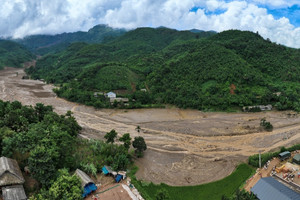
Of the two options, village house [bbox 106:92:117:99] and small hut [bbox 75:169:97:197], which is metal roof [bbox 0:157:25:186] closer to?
small hut [bbox 75:169:97:197]

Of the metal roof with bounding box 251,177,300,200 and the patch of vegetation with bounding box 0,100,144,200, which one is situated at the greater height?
the patch of vegetation with bounding box 0,100,144,200

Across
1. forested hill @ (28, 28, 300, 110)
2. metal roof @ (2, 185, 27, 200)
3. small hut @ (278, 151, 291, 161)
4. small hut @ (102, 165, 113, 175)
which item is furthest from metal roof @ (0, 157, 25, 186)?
forested hill @ (28, 28, 300, 110)

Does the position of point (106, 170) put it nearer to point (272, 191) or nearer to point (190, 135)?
point (272, 191)

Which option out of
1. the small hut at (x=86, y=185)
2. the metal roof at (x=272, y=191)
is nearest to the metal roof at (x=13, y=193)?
the small hut at (x=86, y=185)

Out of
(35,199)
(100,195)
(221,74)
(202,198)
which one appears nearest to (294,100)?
(221,74)

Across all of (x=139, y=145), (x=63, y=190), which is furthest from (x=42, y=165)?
(x=139, y=145)

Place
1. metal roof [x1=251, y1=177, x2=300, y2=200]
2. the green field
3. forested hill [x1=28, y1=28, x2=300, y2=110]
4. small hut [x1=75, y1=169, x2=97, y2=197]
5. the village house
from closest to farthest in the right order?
metal roof [x1=251, y1=177, x2=300, y2=200] → small hut [x1=75, y1=169, x2=97, y2=197] → the green field → forested hill [x1=28, y1=28, x2=300, y2=110] → the village house
